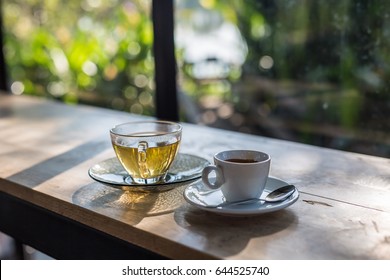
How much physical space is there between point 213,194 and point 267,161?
0.12 meters

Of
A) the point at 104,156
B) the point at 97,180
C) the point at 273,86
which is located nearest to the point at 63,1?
the point at 273,86

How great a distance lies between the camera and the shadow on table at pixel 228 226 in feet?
2.68

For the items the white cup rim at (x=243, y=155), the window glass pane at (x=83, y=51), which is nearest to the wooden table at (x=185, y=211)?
the white cup rim at (x=243, y=155)

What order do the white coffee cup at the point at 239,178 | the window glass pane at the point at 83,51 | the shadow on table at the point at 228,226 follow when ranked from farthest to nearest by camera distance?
1. the window glass pane at the point at 83,51
2. the white coffee cup at the point at 239,178
3. the shadow on table at the point at 228,226

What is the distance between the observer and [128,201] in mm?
1006

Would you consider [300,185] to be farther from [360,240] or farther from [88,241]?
[88,241]

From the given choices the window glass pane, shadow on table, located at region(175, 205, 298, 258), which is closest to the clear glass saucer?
shadow on table, located at region(175, 205, 298, 258)

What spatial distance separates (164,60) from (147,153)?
96 centimetres

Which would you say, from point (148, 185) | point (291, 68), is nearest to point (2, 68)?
point (291, 68)

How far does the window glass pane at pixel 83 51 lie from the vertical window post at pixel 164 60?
534mm

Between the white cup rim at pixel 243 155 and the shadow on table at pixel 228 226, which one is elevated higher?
the white cup rim at pixel 243 155

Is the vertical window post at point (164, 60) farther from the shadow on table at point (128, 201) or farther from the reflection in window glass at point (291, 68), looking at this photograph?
the shadow on table at point (128, 201)
